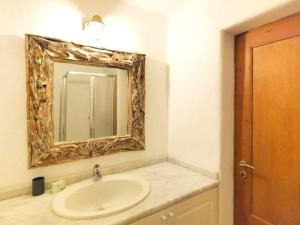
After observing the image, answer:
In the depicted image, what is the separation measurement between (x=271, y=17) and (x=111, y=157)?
1.44 meters

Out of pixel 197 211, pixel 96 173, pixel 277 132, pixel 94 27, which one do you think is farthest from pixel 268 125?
A: pixel 94 27

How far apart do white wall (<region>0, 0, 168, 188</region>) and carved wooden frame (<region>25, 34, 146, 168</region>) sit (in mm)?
50

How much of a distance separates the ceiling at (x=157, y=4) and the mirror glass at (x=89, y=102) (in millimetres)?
569

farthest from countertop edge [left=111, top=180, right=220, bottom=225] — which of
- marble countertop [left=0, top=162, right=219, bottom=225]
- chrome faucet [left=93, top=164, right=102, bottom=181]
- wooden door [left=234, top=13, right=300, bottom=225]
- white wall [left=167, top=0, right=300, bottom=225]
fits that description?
chrome faucet [left=93, top=164, right=102, bottom=181]

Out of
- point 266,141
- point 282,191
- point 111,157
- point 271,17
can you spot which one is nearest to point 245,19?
point 271,17

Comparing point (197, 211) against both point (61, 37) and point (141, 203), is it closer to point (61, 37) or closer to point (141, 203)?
point (141, 203)

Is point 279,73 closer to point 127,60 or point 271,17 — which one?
point 271,17

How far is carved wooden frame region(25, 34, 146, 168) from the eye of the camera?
125 centimetres

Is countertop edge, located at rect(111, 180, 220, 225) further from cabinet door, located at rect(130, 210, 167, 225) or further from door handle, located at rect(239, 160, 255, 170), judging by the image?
door handle, located at rect(239, 160, 255, 170)

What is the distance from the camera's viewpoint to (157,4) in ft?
5.52

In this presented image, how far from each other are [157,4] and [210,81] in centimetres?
79

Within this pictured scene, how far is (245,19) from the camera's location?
4.22 feet

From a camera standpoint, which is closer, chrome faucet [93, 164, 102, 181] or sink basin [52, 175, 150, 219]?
sink basin [52, 175, 150, 219]

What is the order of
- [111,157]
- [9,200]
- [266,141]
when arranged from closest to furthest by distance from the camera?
[9,200], [266,141], [111,157]
